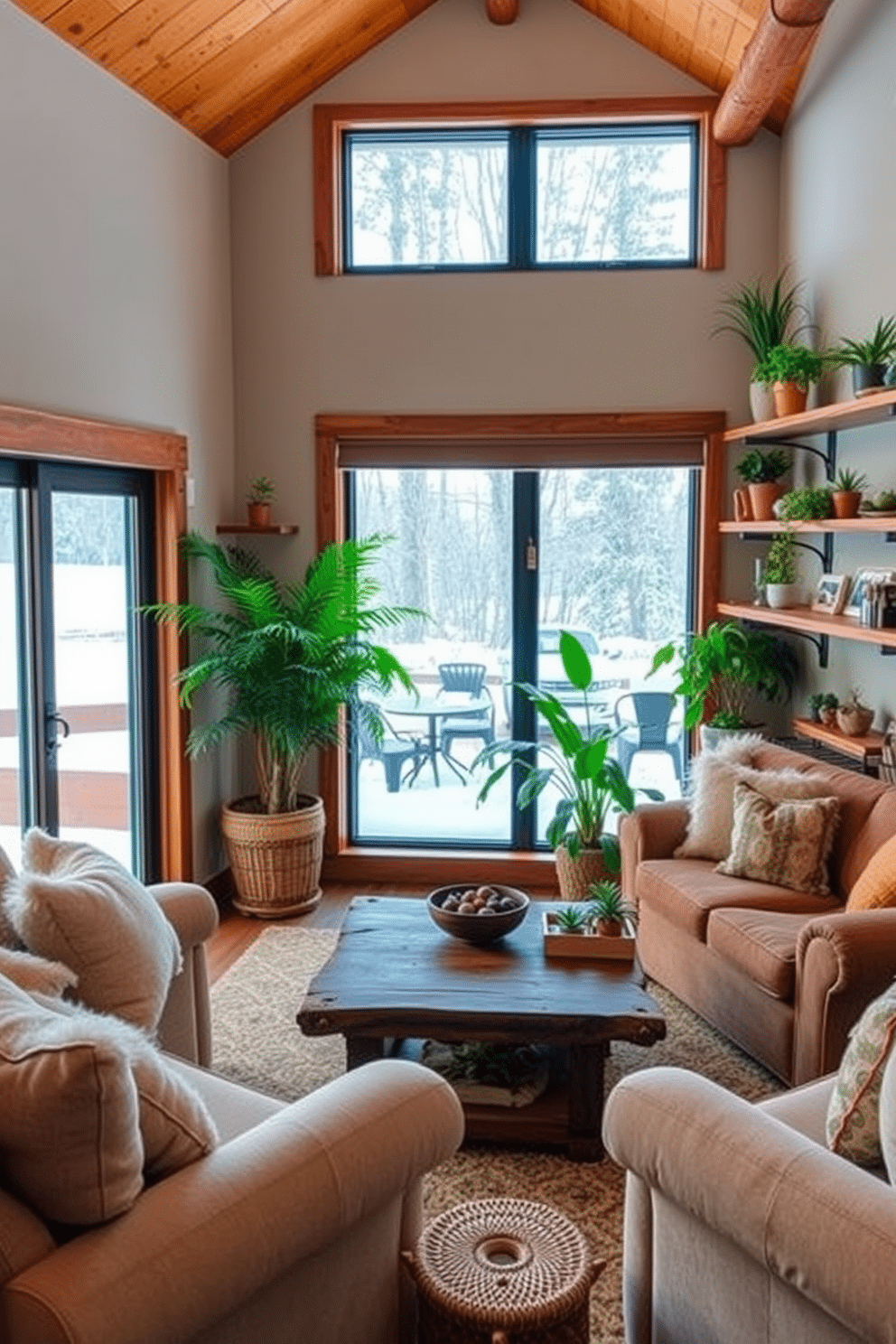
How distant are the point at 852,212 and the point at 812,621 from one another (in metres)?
1.59

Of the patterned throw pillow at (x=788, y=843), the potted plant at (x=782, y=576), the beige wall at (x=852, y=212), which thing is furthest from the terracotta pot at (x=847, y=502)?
the patterned throw pillow at (x=788, y=843)

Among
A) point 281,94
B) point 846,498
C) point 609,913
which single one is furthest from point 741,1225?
point 281,94

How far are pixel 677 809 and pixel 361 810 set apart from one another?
1985 millimetres

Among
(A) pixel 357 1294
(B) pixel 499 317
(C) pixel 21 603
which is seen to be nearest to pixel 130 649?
(C) pixel 21 603

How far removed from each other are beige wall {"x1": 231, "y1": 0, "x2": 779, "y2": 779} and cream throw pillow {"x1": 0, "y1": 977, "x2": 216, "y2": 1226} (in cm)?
402

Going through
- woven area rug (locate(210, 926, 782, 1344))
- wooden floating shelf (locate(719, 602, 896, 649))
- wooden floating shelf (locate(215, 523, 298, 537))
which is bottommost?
woven area rug (locate(210, 926, 782, 1344))

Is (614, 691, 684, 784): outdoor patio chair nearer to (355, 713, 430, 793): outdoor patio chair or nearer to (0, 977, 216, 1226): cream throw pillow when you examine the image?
(355, 713, 430, 793): outdoor patio chair

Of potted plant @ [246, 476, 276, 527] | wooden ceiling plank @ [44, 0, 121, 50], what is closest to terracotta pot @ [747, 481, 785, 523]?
potted plant @ [246, 476, 276, 527]

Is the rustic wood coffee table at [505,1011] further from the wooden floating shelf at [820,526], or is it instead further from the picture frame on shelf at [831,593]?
the picture frame on shelf at [831,593]

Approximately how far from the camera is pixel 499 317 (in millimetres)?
5312

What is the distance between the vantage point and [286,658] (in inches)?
193

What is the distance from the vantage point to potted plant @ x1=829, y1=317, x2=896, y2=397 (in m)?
3.91

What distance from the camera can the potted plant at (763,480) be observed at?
194 inches

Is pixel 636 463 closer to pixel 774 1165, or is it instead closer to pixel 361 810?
pixel 361 810
